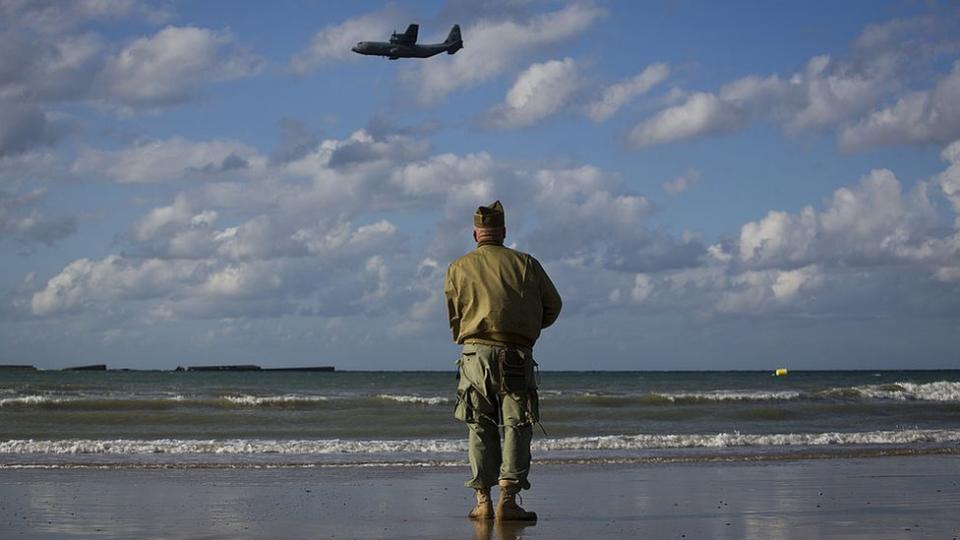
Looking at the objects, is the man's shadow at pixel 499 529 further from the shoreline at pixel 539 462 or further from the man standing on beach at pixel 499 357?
the shoreline at pixel 539 462

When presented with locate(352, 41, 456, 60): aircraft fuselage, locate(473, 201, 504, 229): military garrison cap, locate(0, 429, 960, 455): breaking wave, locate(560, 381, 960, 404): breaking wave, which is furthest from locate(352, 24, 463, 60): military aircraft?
locate(473, 201, 504, 229): military garrison cap

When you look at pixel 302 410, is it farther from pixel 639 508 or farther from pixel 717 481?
pixel 639 508

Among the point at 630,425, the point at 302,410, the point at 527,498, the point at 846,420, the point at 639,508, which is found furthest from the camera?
the point at 302,410

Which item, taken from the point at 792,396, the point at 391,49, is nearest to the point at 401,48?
the point at 391,49

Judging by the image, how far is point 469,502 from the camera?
8.56 meters

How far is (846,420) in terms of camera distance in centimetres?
2491

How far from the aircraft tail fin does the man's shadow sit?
37.1 metres

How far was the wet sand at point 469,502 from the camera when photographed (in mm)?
6930

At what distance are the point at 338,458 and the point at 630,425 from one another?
31.5 feet

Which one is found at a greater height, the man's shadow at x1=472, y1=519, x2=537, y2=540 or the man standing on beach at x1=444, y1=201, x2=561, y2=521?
the man standing on beach at x1=444, y1=201, x2=561, y2=521

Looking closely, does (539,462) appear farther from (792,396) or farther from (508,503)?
(792,396)

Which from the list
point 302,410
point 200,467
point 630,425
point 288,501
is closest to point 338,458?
point 200,467

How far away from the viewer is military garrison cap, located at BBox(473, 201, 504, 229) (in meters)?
7.42

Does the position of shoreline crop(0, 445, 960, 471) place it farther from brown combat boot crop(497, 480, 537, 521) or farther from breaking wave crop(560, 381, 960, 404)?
breaking wave crop(560, 381, 960, 404)
